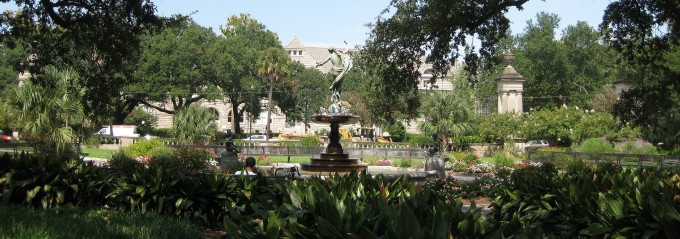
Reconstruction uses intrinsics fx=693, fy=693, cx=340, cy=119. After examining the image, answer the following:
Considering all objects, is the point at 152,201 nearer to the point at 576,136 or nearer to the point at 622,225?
the point at 622,225

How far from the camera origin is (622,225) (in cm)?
615

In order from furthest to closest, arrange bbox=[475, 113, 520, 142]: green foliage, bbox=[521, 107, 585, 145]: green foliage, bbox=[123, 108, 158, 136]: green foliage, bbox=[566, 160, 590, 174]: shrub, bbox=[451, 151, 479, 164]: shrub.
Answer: bbox=[123, 108, 158, 136]: green foliage → bbox=[475, 113, 520, 142]: green foliage → bbox=[521, 107, 585, 145]: green foliage → bbox=[451, 151, 479, 164]: shrub → bbox=[566, 160, 590, 174]: shrub

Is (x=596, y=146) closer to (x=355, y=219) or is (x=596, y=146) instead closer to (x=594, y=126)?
(x=594, y=126)

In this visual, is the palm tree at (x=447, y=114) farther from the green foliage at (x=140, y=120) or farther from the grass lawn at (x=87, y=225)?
the green foliage at (x=140, y=120)

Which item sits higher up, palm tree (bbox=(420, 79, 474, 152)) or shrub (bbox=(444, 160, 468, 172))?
palm tree (bbox=(420, 79, 474, 152))

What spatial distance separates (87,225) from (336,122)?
15.5 m

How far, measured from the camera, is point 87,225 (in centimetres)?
705

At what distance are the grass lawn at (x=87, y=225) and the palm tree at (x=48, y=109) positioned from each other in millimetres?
16076

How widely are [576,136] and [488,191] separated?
3114 cm

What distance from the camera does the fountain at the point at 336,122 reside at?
852 inches

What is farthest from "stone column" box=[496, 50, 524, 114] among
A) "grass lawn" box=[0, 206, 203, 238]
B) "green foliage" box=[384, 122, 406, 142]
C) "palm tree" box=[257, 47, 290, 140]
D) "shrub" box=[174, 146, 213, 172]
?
"grass lawn" box=[0, 206, 203, 238]

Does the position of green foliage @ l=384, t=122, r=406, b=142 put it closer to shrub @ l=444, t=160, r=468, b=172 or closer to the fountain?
shrub @ l=444, t=160, r=468, b=172

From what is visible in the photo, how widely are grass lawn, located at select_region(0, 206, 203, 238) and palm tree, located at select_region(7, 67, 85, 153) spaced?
52.7ft

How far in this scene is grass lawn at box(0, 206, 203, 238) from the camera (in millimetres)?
6195
